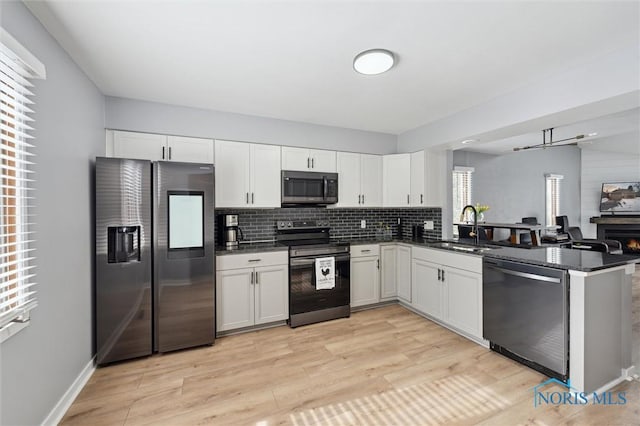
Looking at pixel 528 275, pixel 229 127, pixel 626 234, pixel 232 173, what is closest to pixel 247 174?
pixel 232 173

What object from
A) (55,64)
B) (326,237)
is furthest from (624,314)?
(55,64)

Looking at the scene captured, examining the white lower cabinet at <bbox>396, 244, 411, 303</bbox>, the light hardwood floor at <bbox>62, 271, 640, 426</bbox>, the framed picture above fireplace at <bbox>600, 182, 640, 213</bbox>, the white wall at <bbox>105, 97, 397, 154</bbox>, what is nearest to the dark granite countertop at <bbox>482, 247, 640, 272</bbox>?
the light hardwood floor at <bbox>62, 271, 640, 426</bbox>

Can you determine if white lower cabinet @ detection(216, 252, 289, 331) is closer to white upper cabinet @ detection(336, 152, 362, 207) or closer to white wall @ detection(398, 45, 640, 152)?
white upper cabinet @ detection(336, 152, 362, 207)

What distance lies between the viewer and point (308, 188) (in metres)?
3.68

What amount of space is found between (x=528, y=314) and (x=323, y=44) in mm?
2734

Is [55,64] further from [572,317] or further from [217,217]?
[572,317]

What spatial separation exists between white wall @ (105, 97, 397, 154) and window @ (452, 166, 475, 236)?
111 inches

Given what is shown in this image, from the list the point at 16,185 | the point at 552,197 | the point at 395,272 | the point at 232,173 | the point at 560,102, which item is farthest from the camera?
the point at 552,197

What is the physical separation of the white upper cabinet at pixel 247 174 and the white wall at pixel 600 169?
790 centimetres

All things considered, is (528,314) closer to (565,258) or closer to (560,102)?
(565,258)

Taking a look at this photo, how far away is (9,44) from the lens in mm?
1377

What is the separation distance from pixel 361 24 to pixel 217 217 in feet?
8.59

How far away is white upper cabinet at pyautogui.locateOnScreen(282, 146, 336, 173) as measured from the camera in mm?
3617

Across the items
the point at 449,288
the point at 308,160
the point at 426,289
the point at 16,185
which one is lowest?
the point at 426,289
